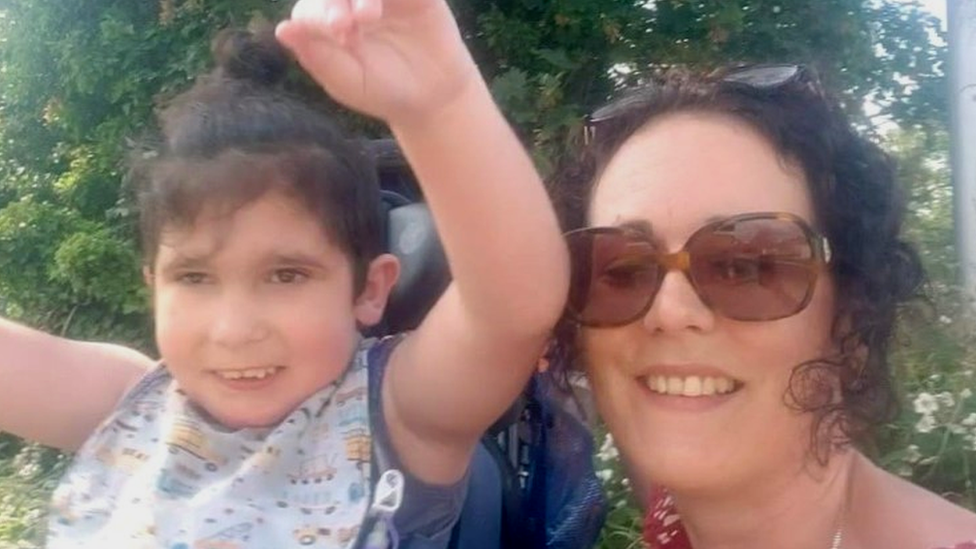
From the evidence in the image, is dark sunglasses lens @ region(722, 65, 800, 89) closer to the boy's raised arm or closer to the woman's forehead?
the woman's forehead

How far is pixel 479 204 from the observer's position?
1.62 meters

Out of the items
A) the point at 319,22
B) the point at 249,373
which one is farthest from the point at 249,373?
the point at 319,22

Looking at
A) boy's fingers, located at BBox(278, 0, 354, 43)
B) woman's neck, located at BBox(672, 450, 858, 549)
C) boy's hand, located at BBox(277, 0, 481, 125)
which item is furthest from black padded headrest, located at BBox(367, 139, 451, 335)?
boy's fingers, located at BBox(278, 0, 354, 43)

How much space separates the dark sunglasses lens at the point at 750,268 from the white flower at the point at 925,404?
7.90ft

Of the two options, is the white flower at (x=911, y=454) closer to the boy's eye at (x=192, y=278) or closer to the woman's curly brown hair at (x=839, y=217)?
the woman's curly brown hair at (x=839, y=217)

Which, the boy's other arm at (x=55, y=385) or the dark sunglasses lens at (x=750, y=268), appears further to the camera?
the boy's other arm at (x=55, y=385)

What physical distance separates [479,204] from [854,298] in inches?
22.8

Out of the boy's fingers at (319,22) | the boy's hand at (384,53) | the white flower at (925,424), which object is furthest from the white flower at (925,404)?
the boy's fingers at (319,22)

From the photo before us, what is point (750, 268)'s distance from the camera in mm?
1755

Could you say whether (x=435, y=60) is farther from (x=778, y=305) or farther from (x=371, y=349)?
(x=371, y=349)

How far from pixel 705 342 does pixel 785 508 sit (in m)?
0.33

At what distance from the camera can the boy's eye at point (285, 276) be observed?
6.73ft

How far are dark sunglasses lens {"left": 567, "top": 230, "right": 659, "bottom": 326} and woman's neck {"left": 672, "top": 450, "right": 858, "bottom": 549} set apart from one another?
0.98 ft

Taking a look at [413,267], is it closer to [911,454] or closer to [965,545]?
[965,545]
